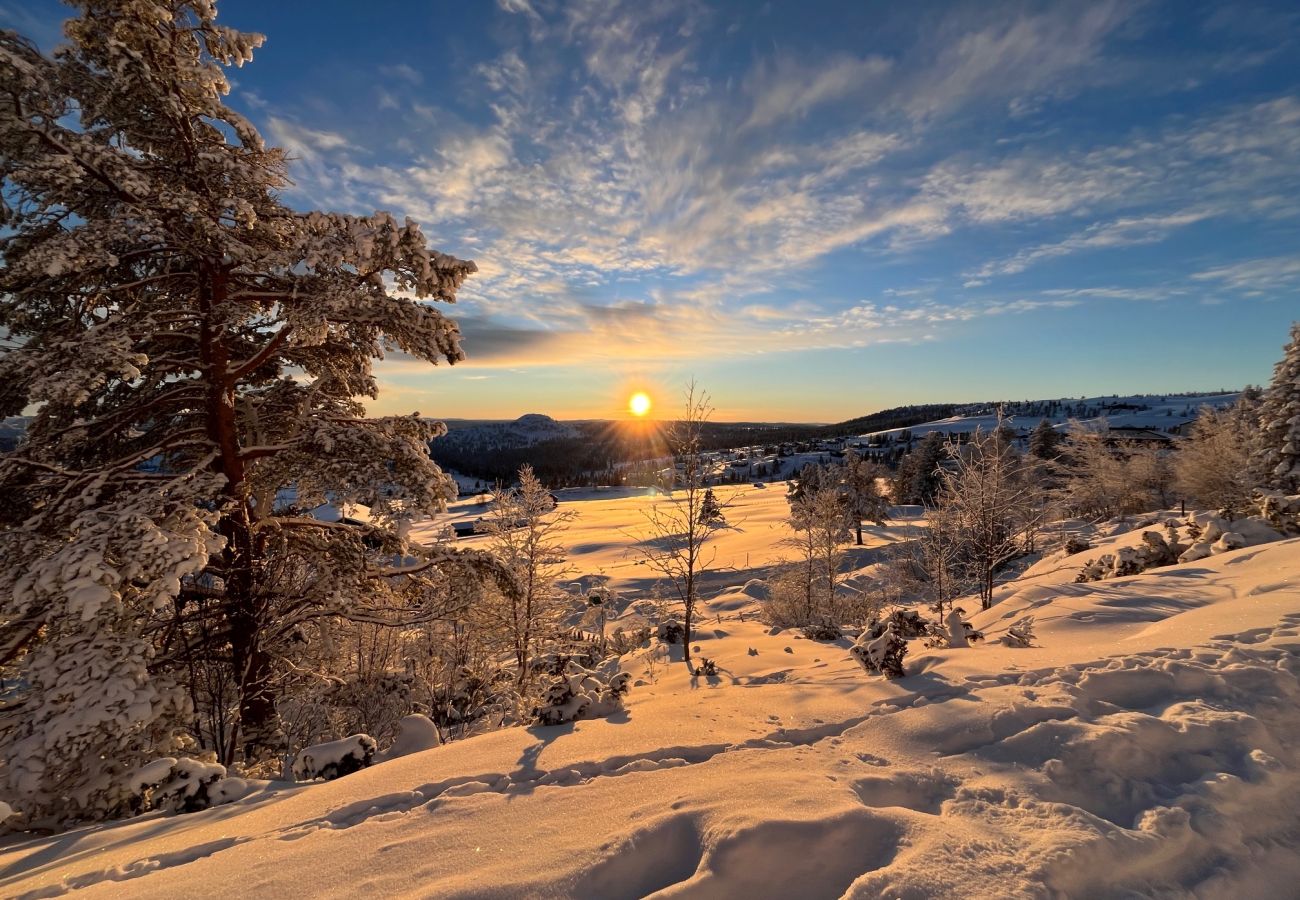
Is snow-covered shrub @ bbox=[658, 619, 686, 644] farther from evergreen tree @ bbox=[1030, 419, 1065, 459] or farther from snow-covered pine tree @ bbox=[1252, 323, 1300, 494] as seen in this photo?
evergreen tree @ bbox=[1030, 419, 1065, 459]

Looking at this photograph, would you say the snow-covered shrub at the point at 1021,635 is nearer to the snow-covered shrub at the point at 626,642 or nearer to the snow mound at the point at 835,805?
the snow mound at the point at 835,805

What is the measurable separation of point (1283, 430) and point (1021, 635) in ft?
87.2

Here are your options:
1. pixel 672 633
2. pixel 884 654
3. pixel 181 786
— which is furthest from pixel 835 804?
pixel 672 633

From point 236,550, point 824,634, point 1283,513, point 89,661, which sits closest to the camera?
point 89,661

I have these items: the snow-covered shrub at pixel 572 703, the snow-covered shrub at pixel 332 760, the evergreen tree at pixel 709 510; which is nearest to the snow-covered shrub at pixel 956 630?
the evergreen tree at pixel 709 510

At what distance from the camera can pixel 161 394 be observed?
6.59 m

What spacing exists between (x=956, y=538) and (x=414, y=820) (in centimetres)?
2152

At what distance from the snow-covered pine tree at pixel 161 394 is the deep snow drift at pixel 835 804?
174 cm

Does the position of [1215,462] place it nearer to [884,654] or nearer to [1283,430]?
[1283,430]

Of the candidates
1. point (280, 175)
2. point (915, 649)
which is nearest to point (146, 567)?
point (280, 175)

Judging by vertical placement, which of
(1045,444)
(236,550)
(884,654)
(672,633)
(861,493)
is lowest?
(672,633)

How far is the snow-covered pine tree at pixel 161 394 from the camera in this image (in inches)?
185

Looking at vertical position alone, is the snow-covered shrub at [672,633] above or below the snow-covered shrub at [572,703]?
below

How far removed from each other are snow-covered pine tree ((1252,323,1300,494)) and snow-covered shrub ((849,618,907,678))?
26987 millimetres
